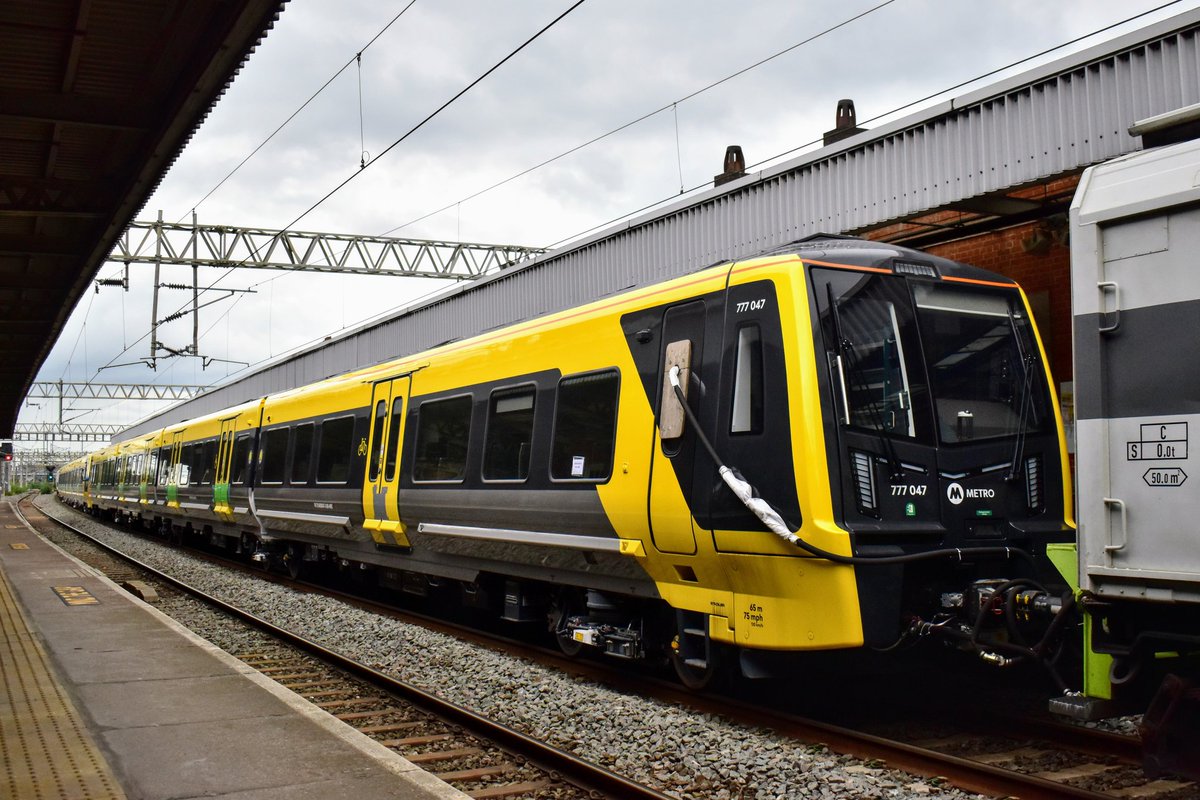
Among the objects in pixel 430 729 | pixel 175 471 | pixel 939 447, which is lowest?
pixel 430 729

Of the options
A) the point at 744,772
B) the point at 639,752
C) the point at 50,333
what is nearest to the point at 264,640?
the point at 639,752

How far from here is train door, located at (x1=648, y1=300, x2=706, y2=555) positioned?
23.1 feet

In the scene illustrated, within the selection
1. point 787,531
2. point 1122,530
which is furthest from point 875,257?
point 1122,530

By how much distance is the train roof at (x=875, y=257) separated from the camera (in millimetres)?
6742

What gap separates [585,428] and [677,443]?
1256 millimetres

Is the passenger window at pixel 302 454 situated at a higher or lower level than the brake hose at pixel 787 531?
higher

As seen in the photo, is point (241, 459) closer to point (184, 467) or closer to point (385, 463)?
point (184, 467)

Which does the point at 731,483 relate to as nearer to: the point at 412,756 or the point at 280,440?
the point at 412,756

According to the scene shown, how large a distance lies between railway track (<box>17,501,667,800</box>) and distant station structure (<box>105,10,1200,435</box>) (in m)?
3.55

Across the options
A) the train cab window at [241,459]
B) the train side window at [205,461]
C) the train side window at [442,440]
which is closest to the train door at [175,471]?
the train side window at [205,461]

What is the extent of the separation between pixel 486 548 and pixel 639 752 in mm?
3776

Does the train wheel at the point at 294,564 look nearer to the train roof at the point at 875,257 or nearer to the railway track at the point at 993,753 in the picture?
the railway track at the point at 993,753

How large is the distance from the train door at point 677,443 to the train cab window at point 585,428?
639 millimetres

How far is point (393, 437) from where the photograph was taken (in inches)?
470
